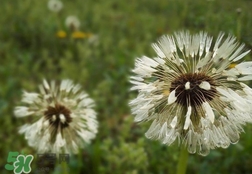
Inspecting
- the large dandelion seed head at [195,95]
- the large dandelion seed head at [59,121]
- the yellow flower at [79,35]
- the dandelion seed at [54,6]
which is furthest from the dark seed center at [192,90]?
the dandelion seed at [54,6]

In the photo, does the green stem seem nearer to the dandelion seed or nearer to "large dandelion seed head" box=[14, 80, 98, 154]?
"large dandelion seed head" box=[14, 80, 98, 154]

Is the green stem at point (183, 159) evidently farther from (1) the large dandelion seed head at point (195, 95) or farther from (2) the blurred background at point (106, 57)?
(2) the blurred background at point (106, 57)

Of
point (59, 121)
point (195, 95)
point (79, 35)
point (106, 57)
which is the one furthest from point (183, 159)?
point (79, 35)

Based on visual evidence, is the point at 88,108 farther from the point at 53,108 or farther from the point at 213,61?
the point at 213,61

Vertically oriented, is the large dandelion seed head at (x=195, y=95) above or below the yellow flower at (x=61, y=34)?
below

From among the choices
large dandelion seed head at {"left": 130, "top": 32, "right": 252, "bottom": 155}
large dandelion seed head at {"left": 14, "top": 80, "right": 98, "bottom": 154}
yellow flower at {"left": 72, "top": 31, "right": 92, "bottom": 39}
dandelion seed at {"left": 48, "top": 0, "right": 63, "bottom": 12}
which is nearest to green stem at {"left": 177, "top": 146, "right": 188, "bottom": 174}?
large dandelion seed head at {"left": 130, "top": 32, "right": 252, "bottom": 155}

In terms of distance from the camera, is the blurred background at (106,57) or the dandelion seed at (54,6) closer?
the blurred background at (106,57)

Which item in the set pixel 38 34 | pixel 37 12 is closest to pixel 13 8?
pixel 37 12
